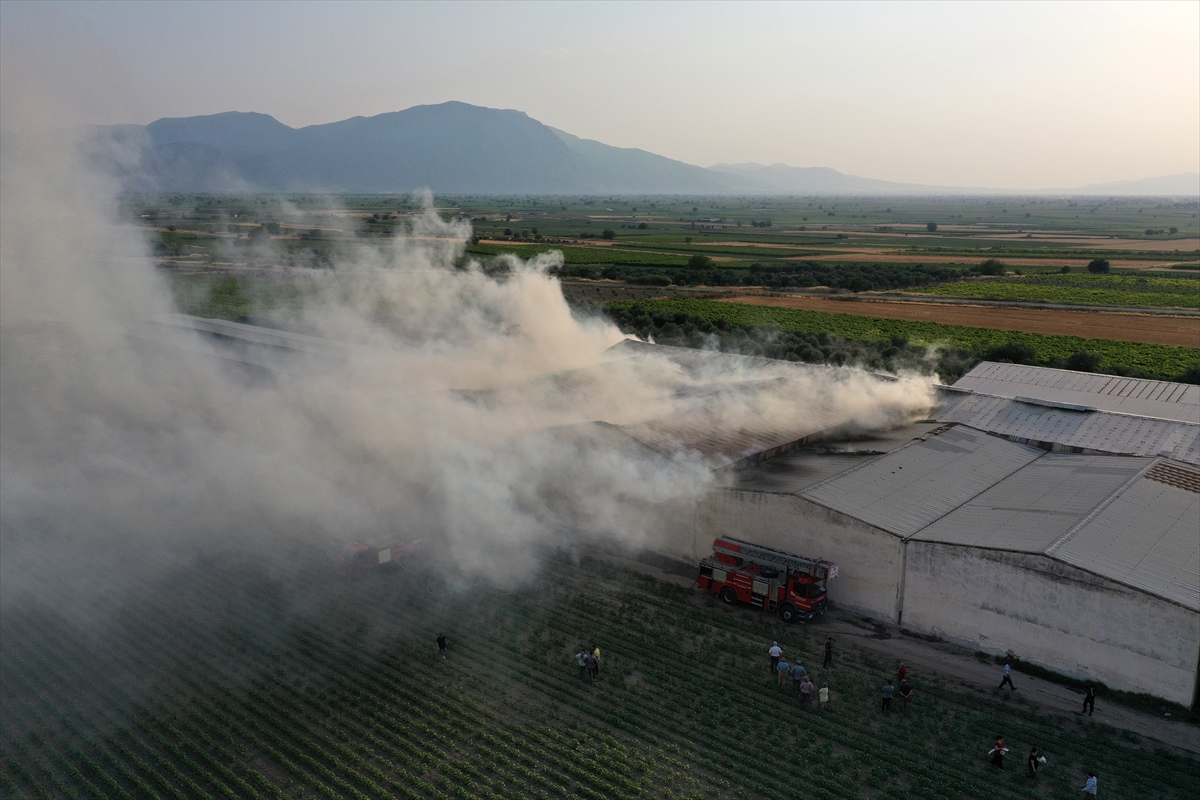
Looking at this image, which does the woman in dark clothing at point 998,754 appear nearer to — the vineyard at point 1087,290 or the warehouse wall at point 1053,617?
the warehouse wall at point 1053,617

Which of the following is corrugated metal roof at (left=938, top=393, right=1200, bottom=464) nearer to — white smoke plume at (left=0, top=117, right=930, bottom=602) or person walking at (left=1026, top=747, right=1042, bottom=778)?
white smoke plume at (left=0, top=117, right=930, bottom=602)

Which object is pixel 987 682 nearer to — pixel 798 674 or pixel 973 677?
pixel 973 677

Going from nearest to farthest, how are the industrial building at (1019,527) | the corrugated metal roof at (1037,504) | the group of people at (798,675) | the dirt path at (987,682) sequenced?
the dirt path at (987,682), the group of people at (798,675), the industrial building at (1019,527), the corrugated metal roof at (1037,504)

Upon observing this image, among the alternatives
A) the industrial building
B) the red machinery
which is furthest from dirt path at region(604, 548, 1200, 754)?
the red machinery

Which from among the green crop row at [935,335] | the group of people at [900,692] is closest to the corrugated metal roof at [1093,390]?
the green crop row at [935,335]

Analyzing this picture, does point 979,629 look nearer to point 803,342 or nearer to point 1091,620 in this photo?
point 1091,620

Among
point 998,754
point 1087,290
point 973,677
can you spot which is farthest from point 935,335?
point 998,754

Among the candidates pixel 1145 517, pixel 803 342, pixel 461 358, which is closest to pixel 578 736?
pixel 1145 517
